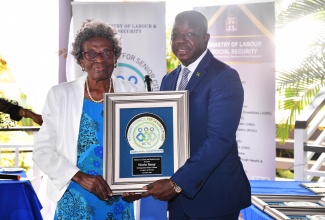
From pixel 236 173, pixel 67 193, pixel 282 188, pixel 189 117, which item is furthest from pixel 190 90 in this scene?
pixel 282 188

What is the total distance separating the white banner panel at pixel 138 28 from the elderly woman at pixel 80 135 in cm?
268

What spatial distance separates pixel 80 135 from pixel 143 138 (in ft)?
0.98

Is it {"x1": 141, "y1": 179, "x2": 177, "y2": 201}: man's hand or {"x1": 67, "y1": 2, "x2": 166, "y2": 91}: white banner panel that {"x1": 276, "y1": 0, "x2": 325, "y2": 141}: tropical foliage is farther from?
{"x1": 141, "y1": 179, "x2": 177, "y2": 201}: man's hand

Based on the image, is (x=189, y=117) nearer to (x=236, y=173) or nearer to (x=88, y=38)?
A: (x=236, y=173)

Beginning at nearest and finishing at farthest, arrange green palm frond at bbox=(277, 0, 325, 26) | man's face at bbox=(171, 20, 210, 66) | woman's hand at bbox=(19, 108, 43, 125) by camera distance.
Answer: man's face at bbox=(171, 20, 210, 66) → woman's hand at bbox=(19, 108, 43, 125) → green palm frond at bbox=(277, 0, 325, 26)

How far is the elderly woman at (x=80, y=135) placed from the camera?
2137 mm

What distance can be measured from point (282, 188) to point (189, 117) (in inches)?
43.6

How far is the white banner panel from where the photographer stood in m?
4.90

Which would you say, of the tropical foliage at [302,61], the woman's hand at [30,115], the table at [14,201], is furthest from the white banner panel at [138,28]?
the tropical foliage at [302,61]

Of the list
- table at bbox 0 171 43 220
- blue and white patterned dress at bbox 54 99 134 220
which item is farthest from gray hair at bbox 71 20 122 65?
table at bbox 0 171 43 220

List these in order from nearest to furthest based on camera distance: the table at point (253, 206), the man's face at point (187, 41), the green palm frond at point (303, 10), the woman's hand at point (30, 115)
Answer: the man's face at point (187, 41) → the table at point (253, 206) → the woman's hand at point (30, 115) → the green palm frond at point (303, 10)

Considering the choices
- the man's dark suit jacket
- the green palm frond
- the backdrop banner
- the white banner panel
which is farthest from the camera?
the green palm frond

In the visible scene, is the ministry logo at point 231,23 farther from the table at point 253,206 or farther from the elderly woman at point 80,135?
the elderly woman at point 80,135

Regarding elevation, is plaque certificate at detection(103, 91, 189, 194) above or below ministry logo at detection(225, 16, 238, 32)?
below
